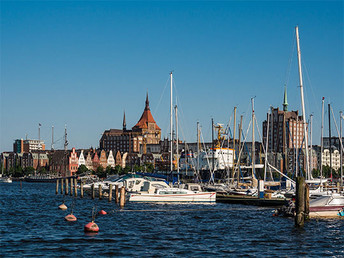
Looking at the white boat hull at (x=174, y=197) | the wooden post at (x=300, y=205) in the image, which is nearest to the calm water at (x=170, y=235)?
the wooden post at (x=300, y=205)

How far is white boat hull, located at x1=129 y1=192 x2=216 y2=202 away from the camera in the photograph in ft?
220

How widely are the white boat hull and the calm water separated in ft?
23.9

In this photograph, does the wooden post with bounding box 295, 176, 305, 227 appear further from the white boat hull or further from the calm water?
the white boat hull

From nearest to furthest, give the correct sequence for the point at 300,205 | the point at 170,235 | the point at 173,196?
the point at 170,235 → the point at 300,205 → the point at 173,196

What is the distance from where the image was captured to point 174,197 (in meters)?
67.3

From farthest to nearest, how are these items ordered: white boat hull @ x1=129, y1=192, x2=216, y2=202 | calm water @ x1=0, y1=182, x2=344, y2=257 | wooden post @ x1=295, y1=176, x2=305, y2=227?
white boat hull @ x1=129, y1=192, x2=216, y2=202 < wooden post @ x1=295, y1=176, x2=305, y2=227 < calm water @ x1=0, y1=182, x2=344, y2=257

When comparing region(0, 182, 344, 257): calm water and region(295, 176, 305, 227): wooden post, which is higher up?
region(295, 176, 305, 227): wooden post

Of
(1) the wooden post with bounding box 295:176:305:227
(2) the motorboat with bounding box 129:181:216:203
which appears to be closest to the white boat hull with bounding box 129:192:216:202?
(2) the motorboat with bounding box 129:181:216:203

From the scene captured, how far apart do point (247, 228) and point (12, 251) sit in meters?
19.7

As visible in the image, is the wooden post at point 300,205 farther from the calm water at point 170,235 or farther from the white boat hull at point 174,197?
the white boat hull at point 174,197

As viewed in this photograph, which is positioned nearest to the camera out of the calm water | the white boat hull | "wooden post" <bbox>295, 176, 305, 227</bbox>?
the calm water

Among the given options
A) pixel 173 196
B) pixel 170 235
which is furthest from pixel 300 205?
pixel 173 196

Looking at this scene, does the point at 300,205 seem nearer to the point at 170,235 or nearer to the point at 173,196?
the point at 170,235

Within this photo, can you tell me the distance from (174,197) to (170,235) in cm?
2529
